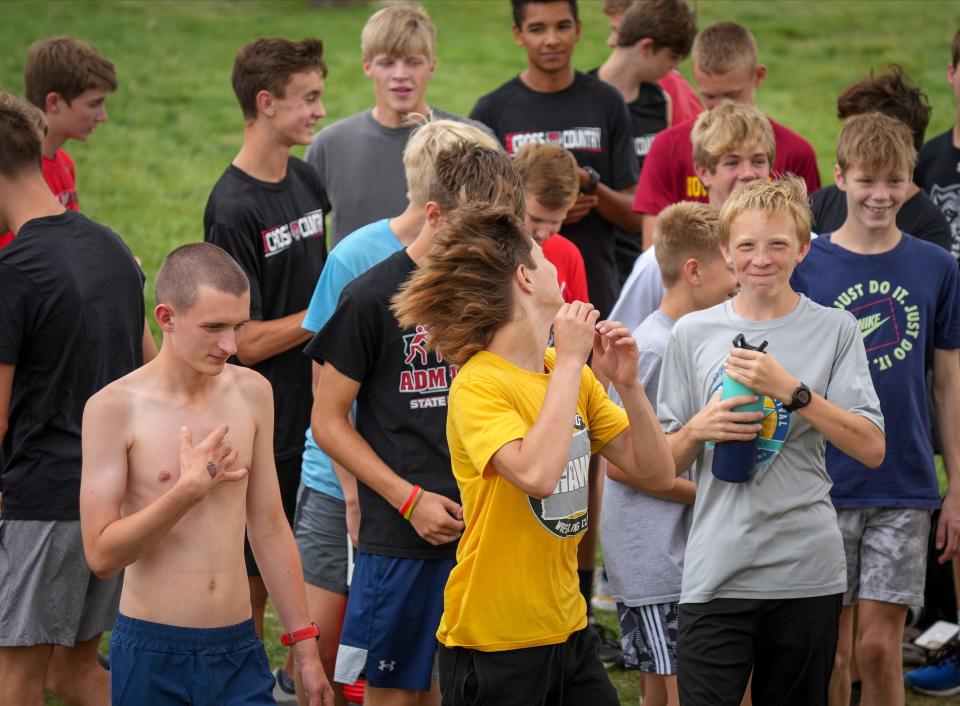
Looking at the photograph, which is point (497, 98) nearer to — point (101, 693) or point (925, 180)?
point (925, 180)

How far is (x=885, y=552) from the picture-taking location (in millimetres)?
4906

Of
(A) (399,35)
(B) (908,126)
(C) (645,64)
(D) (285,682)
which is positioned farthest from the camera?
(C) (645,64)

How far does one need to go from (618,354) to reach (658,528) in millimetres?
1082

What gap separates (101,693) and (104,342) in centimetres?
134

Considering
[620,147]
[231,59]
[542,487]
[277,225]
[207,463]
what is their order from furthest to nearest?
1. [231,59]
2. [620,147]
3. [277,225]
4. [207,463]
5. [542,487]

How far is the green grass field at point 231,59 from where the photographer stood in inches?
539

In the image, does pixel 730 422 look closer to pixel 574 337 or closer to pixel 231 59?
pixel 574 337

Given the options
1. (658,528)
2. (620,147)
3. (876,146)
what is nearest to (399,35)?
(620,147)

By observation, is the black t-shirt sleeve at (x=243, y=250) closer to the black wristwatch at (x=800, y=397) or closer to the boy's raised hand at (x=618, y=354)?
the boy's raised hand at (x=618, y=354)

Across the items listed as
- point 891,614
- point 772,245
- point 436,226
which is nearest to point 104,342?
point 436,226

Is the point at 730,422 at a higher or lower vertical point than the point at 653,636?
higher

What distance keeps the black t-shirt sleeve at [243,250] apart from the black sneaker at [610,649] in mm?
2208

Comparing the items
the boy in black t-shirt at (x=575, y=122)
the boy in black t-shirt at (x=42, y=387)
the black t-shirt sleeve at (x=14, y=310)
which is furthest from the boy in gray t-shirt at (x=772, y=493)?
the boy in black t-shirt at (x=575, y=122)

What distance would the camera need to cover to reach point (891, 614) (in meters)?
4.91
